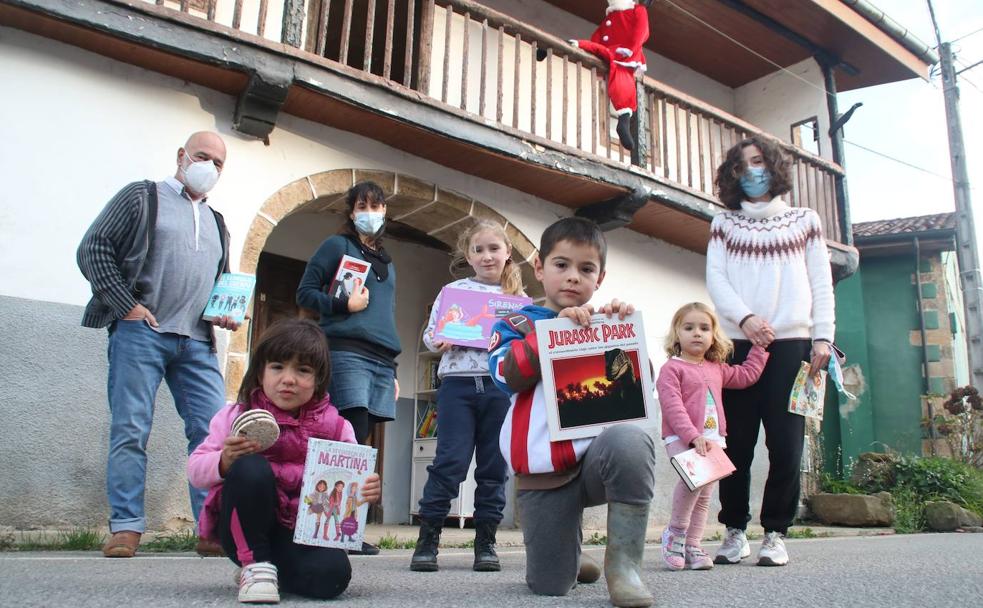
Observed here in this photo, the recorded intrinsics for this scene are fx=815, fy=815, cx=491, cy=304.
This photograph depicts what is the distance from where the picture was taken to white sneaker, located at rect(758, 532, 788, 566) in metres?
3.21

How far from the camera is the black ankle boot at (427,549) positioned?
119 inches

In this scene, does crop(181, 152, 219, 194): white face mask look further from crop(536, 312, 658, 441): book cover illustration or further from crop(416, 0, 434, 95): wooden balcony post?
crop(416, 0, 434, 95): wooden balcony post

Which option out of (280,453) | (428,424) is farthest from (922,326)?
(280,453)

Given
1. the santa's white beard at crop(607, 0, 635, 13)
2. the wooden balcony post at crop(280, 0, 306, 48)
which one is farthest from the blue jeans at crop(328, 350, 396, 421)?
the santa's white beard at crop(607, 0, 635, 13)

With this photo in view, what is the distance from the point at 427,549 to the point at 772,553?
1360 millimetres

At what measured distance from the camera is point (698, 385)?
137 inches

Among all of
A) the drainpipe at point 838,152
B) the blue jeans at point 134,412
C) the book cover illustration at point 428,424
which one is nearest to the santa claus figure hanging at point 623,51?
the book cover illustration at point 428,424

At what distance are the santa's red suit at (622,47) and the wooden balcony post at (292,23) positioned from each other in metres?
2.82

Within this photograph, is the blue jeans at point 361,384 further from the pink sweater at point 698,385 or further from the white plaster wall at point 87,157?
the white plaster wall at point 87,157

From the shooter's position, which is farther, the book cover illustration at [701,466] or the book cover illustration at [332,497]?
the book cover illustration at [701,466]

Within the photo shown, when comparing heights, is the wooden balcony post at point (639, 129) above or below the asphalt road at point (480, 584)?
above

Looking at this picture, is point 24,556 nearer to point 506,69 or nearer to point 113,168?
point 113,168

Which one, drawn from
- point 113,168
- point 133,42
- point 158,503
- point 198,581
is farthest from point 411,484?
point 198,581

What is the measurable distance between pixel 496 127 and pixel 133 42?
2632mm
